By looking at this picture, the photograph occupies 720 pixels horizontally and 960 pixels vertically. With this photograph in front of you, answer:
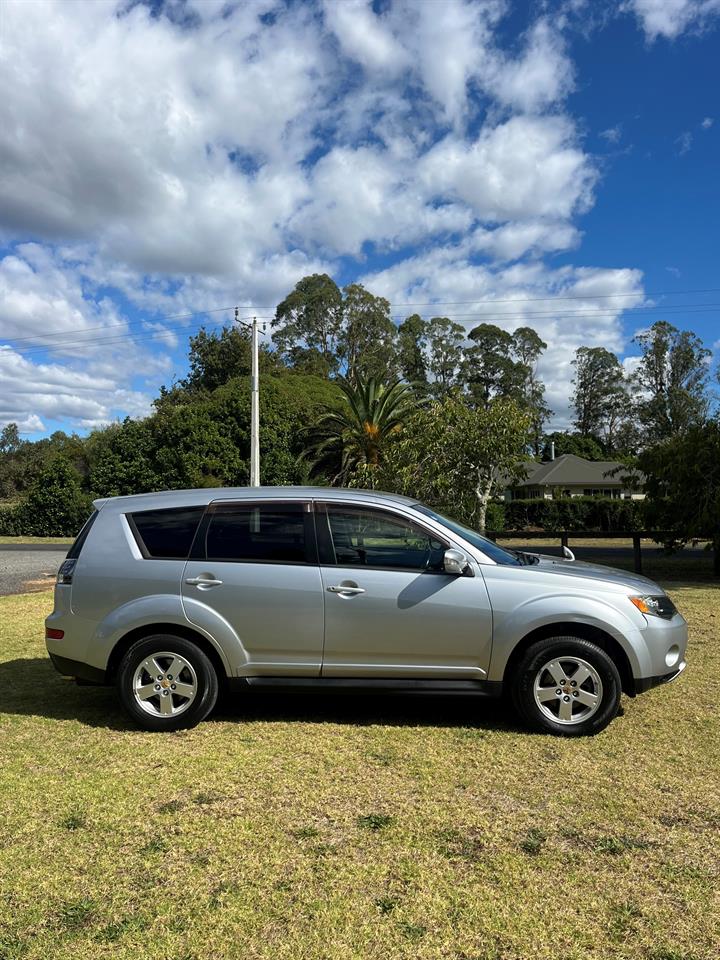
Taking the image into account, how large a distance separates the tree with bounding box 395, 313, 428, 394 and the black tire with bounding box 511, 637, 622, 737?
5450 cm

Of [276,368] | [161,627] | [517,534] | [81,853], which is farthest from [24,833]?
[276,368]

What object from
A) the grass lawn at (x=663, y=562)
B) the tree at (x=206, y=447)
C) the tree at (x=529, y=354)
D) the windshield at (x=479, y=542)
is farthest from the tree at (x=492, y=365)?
the windshield at (x=479, y=542)

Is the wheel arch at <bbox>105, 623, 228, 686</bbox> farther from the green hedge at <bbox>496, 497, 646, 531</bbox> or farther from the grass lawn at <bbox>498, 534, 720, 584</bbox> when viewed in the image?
the green hedge at <bbox>496, 497, 646, 531</bbox>

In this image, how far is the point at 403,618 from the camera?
15.8ft

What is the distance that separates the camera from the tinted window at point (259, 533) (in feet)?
16.6

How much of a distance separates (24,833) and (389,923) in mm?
1950

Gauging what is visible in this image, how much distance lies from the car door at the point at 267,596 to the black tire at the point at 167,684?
235 millimetres

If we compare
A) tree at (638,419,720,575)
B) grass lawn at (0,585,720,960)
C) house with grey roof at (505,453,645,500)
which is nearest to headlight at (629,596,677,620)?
grass lawn at (0,585,720,960)

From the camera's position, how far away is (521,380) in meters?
A: 64.6

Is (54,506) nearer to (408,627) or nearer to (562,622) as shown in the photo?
(408,627)

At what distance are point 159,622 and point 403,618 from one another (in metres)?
1.71

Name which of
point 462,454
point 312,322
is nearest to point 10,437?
point 312,322

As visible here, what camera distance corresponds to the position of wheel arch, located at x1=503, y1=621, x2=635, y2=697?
4.81 metres

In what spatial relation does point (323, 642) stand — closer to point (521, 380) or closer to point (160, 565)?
point (160, 565)
